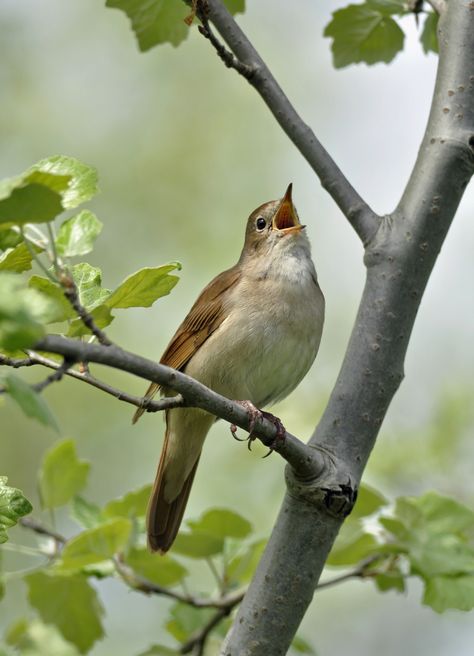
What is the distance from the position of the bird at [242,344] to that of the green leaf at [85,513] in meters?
0.31

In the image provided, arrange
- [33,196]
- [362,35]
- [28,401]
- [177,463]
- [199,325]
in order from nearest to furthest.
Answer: [28,401] < [33,196] < [362,35] < [199,325] < [177,463]

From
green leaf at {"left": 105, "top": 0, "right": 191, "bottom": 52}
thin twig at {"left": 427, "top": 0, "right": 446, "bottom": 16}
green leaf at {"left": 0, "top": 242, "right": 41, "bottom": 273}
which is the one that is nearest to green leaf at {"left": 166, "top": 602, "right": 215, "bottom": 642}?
green leaf at {"left": 0, "top": 242, "right": 41, "bottom": 273}

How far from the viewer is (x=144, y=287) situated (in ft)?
7.11

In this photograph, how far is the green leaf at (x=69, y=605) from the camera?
9.74ft

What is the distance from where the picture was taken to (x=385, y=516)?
3.14 meters

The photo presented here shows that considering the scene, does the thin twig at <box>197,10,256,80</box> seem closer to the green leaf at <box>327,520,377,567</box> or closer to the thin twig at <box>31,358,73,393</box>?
the thin twig at <box>31,358,73,393</box>

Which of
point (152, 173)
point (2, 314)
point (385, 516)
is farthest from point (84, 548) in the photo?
point (152, 173)

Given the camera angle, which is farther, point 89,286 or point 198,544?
point 198,544

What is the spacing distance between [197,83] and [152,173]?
108 centimetres

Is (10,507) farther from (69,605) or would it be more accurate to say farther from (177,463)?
(177,463)

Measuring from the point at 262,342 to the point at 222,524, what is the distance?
0.82 meters

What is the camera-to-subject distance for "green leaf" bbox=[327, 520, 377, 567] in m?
3.19

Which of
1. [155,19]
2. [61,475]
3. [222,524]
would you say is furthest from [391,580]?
[155,19]

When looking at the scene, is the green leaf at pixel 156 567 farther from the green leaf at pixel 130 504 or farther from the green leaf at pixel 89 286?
the green leaf at pixel 89 286
